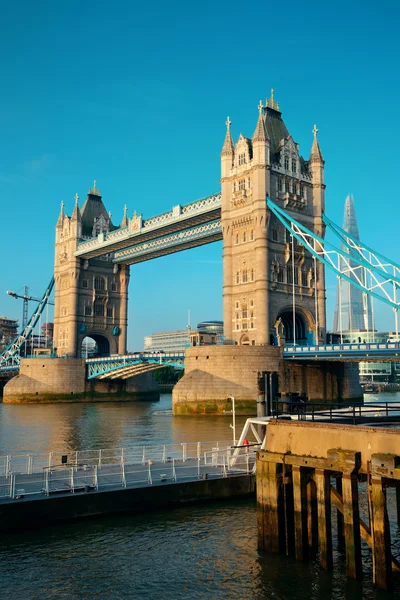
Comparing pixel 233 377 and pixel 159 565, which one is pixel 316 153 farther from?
pixel 159 565

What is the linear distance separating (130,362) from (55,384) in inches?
554

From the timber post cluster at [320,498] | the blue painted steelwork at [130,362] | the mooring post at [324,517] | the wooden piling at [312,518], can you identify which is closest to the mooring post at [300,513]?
the timber post cluster at [320,498]

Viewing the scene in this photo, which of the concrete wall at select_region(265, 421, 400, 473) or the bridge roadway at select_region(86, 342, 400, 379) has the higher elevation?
the bridge roadway at select_region(86, 342, 400, 379)

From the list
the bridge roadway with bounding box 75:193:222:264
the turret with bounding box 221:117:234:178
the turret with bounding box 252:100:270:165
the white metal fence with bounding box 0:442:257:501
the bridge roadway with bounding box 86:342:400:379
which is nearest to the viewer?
the white metal fence with bounding box 0:442:257:501

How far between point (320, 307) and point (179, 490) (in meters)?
55.1

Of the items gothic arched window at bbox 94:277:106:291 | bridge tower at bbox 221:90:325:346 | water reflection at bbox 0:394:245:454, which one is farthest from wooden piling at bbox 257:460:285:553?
gothic arched window at bbox 94:277:106:291

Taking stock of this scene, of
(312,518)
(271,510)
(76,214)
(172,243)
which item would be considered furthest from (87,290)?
(312,518)

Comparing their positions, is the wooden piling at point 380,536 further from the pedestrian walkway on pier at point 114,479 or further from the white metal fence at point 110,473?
the white metal fence at point 110,473

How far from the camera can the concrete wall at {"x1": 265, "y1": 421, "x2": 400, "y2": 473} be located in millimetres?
14836

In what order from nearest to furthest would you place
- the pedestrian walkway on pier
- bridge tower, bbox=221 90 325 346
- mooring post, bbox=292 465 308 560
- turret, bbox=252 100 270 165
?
mooring post, bbox=292 465 308 560 < the pedestrian walkway on pier < bridge tower, bbox=221 90 325 346 < turret, bbox=252 100 270 165

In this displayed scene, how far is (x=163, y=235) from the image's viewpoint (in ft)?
290

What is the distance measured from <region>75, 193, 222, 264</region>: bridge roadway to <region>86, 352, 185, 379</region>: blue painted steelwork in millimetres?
16783

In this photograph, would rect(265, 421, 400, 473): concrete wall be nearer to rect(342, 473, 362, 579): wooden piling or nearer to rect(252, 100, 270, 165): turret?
rect(342, 473, 362, 579): wooden piling

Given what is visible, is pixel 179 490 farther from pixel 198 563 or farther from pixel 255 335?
pixel 255 335
